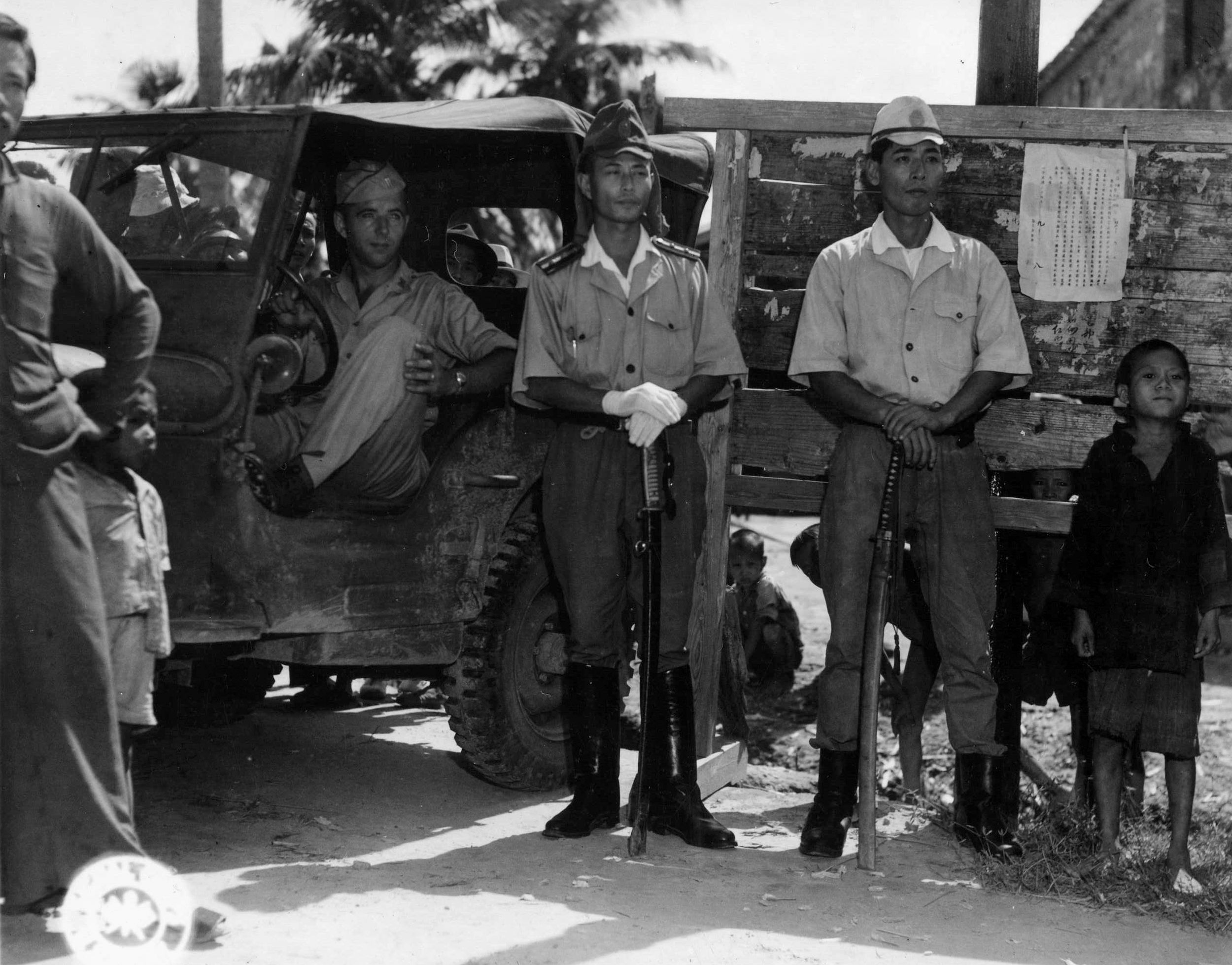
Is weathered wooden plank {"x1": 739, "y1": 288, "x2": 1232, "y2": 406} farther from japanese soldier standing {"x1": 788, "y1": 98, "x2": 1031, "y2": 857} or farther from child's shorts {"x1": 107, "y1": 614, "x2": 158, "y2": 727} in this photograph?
child's shorts {"x1": 107, "y1": 614, "x2": 158, "y2": 727}

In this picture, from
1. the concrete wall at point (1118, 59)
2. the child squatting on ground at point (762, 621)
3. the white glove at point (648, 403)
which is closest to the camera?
the white glove at point (648, 403)

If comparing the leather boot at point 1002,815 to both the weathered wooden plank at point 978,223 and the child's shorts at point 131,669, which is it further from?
the child's shorts at point 131,669

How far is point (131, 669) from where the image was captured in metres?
3.52

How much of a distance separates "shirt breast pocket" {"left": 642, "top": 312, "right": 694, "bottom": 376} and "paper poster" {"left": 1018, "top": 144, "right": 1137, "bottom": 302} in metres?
1.33

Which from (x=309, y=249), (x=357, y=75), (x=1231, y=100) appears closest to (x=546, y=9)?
(x=357, y=75)

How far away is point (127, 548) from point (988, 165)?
335 centimetres

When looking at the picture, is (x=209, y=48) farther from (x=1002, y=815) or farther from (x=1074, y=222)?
(x=1002, y=815)

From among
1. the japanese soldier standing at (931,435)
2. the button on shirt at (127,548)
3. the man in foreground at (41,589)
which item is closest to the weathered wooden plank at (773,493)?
the japanese soldier standing at (931,435)

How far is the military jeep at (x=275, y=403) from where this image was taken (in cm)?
437

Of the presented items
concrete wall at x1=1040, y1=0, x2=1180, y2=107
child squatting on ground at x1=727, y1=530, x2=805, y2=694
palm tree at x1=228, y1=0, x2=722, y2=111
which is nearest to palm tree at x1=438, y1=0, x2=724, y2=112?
palm tree at x1=228, y1=0, x2=722, y2=111

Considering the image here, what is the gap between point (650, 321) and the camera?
477 centimetres

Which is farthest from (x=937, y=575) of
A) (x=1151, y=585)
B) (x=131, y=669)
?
(x=131, y=669)

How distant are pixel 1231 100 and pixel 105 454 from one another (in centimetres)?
1463

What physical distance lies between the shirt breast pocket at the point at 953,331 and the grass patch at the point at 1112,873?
1.54 metres
